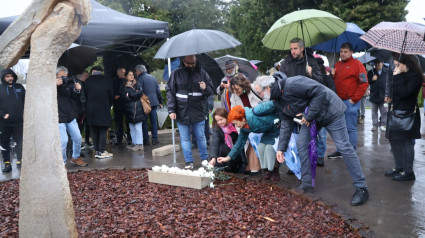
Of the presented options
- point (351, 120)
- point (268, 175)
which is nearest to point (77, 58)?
point (268, 175)

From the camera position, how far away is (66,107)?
6254mm

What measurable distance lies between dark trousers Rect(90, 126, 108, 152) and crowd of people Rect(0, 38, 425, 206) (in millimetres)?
21

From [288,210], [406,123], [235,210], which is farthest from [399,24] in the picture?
[235,210]

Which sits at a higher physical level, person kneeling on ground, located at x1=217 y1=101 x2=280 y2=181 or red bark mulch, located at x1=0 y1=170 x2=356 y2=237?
person kneeling on ground, located at x1=217 y1=101 x2=280 y2=181

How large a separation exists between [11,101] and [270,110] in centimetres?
477

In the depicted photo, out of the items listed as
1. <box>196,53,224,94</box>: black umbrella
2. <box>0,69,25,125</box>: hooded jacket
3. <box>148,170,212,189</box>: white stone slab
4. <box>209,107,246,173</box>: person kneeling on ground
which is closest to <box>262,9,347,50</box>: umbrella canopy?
<box>209,107,246,173</box>: person kneeling on ground

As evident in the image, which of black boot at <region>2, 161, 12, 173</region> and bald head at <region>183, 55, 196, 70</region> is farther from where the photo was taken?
black boot at <region>2, 161, 12, 173</region>

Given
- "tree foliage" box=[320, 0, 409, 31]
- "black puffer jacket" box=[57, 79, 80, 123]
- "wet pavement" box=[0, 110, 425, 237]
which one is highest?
"tree foliage" box=[320, 0, 409, 31]

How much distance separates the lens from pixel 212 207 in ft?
12.5

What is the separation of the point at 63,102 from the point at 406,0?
19820 mm

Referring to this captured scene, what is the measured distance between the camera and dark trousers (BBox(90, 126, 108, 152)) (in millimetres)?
7387

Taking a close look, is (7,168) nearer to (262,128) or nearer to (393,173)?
(262,128)

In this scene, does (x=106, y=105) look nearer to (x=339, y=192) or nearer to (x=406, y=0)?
(x=339, y=192)

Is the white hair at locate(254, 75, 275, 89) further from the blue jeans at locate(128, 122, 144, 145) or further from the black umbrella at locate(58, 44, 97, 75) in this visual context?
the blue jeans at locate(128, 122, 144, 145)
